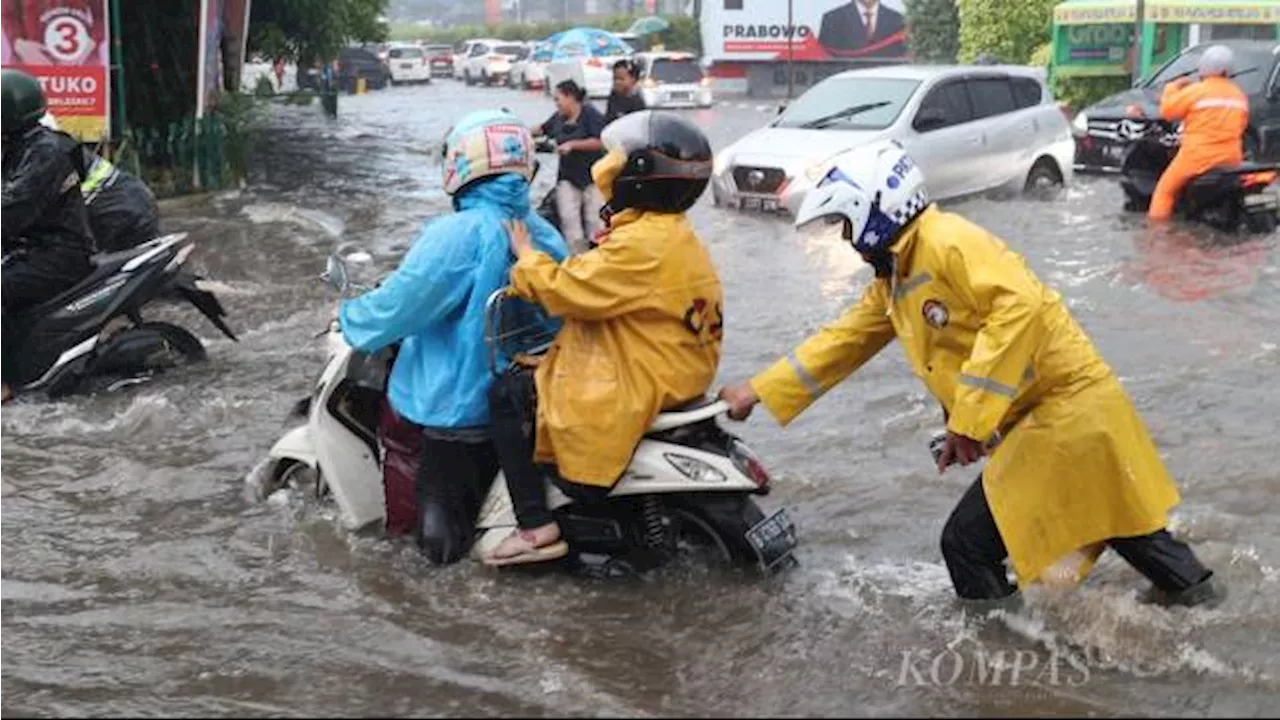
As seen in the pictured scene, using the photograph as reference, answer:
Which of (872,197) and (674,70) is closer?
(872,197)

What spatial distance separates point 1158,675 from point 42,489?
15.3 feet

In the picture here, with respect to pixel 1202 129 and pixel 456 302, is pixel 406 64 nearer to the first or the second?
pixel 1202 129

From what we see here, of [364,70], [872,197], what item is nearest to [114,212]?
[872,197]

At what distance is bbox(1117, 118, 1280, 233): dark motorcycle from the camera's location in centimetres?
1359

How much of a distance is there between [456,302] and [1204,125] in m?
10.5

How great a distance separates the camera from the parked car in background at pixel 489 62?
56.7 meters

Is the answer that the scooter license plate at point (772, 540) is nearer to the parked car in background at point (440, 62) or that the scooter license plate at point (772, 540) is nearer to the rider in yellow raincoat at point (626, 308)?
the rider in yellow raincoat at point (626, 308)

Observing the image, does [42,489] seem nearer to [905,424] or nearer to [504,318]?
[504,318]

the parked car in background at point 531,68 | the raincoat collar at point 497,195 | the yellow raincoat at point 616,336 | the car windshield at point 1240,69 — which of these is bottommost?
the yellow raincoat at point 616,336

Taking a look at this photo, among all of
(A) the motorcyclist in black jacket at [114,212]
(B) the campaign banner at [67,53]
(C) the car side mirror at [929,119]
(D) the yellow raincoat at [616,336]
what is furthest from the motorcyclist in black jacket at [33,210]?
(C) the car side mirror at [929,119]

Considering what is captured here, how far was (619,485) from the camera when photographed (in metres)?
4.96

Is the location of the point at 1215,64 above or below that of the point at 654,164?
above

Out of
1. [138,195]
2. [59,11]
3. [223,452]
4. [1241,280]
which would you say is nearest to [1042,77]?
[1241,280]

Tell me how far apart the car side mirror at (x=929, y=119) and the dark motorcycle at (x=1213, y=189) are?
1.87 meters
